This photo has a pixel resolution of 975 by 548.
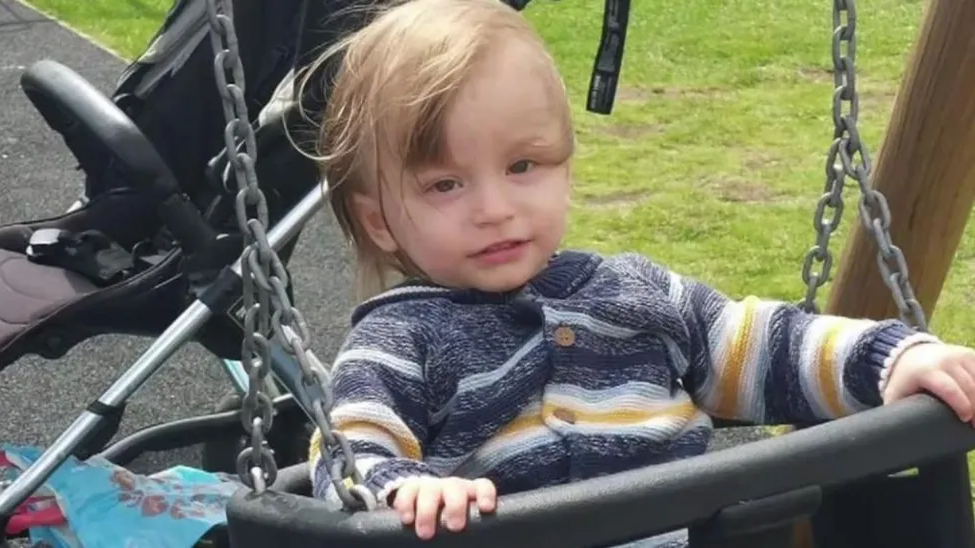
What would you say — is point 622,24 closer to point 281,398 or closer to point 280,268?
point 281,398

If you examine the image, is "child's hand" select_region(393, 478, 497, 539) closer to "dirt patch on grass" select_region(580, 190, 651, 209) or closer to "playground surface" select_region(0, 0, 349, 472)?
"playground surface" select_region(0, 0, 349, 472)

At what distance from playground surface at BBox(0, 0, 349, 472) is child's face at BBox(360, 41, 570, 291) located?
2060 mm

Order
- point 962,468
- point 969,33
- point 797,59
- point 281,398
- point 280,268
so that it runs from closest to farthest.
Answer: point 280,268 → point 962,468 → point 969,33 → point 281,398 → point 797,59

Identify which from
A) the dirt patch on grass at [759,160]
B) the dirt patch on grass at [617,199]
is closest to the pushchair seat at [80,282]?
the dirt patch on grass at [617,199]

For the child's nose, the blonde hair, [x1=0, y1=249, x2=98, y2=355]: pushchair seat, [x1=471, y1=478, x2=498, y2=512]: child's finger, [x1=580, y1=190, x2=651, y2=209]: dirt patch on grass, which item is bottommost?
[x1=580, y1=190, x2=651, y2=209]: dirt patch on grass

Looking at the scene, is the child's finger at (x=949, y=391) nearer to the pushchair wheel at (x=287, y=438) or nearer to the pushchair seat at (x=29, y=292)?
the pushchair seat at (x=29, y=292)

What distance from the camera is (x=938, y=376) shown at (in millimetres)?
1623

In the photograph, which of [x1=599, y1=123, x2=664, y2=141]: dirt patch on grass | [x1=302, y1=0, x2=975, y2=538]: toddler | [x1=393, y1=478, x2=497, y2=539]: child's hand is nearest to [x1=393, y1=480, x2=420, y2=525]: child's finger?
[x1=393, y1=478, x2=497, y2=539]: child's hand

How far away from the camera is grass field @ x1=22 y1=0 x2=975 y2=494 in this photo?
5141 mm

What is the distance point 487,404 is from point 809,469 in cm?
47

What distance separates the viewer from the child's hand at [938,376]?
157 cm

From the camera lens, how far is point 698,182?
233 inches

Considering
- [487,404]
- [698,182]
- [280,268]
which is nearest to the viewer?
Result: [280,268]

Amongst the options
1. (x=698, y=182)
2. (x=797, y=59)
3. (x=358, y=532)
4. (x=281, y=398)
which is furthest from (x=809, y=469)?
(x=797, y=59)
